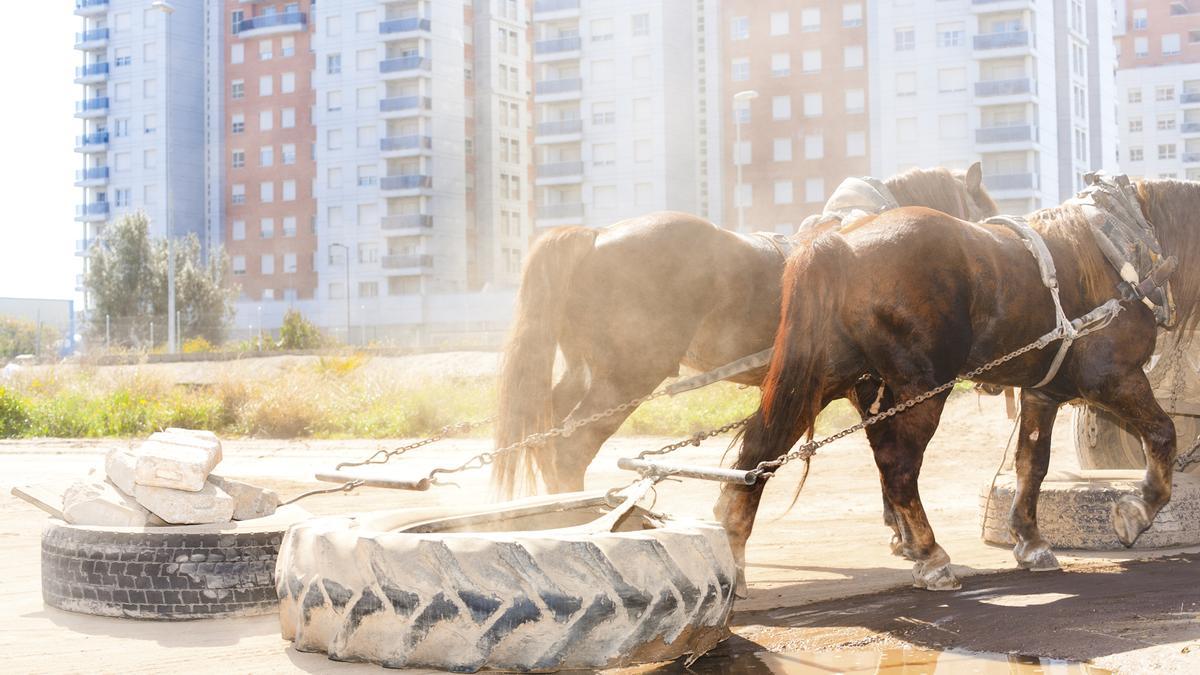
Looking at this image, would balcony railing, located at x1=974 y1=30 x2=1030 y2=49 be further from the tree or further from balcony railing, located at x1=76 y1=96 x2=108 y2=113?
balcony railing, located at x1=76 y1=96 x2=108 y2=113

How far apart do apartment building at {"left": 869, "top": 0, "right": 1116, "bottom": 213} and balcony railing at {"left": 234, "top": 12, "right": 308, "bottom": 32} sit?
34495 mm

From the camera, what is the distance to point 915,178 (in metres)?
8.20

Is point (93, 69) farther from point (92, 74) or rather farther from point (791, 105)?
point (791, 105)

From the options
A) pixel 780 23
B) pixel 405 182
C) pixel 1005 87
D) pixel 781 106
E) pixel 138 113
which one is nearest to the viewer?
pixel 1005 87

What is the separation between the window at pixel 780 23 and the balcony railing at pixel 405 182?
20344 millimetres

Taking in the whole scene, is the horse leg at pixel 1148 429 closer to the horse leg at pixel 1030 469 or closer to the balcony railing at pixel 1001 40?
the horse leg at pixel 1030 469

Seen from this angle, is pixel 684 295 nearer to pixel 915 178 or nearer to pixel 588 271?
pixel 588 271

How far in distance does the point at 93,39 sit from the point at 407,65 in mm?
25741

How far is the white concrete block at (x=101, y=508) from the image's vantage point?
5660mm

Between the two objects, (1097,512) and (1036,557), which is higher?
(1097,512)

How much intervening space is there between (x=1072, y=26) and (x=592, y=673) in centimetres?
6187

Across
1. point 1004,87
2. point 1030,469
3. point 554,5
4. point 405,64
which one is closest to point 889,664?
point 1030,469

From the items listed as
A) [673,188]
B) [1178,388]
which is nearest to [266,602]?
[1178,388]

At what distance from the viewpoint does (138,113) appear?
7500 centimetres
